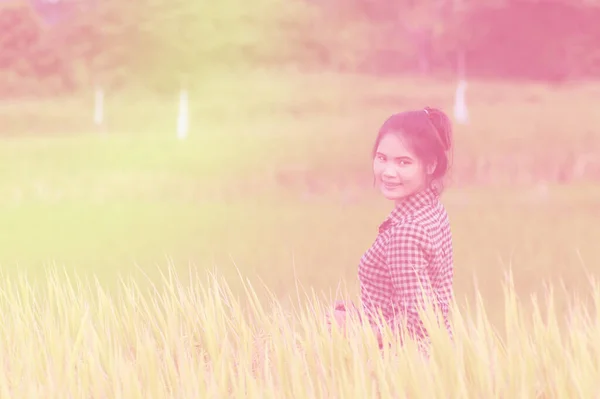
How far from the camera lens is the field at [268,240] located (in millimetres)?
2322

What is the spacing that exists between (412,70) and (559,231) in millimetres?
8389

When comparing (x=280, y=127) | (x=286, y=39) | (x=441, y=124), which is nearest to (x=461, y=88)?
(x=286, y=39)

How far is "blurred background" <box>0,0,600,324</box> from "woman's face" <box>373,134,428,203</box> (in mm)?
2270

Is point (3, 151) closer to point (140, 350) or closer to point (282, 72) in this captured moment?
point (282, 72)

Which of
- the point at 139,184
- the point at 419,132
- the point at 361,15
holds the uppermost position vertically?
the point at 361,15

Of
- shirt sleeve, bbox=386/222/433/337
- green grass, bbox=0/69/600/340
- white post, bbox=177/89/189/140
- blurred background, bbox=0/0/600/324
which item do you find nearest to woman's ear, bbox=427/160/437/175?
shirt sleeve, bbox=386/222/433/337

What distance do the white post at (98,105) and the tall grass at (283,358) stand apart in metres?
13.0

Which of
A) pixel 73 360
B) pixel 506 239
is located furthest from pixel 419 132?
pixel 506 239

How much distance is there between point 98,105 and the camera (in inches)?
622

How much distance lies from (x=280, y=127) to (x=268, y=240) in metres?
8.13

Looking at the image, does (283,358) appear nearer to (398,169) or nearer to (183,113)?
(398,169)

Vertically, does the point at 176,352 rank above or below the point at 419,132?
below

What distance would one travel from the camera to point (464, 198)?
8227 mm

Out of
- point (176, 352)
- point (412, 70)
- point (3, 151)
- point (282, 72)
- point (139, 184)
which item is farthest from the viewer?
point (282, 72)
